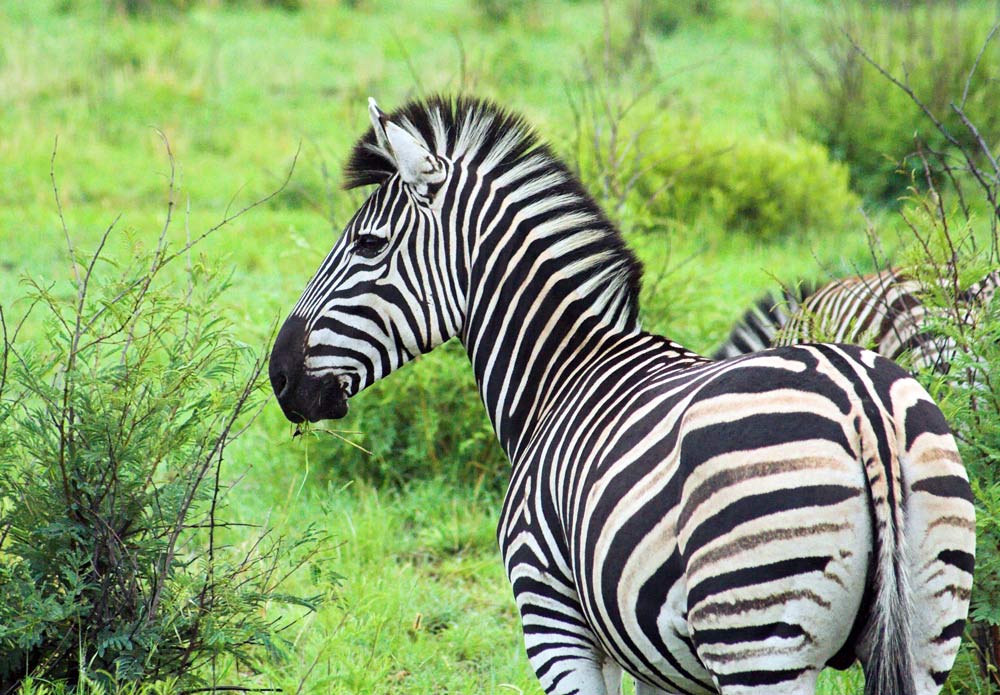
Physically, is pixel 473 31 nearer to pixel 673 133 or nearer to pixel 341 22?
pixel 341 22

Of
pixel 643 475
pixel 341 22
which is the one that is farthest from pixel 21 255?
pixel 341 22

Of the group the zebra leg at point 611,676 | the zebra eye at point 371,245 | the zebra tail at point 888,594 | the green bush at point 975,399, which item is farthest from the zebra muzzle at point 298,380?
the green bush at point 975,399

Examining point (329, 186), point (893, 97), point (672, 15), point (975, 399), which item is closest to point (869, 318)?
point (975, 399)

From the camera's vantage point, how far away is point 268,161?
11.4 m

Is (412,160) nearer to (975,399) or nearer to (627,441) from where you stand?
(627,441)

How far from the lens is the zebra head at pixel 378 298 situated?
9.91 feet

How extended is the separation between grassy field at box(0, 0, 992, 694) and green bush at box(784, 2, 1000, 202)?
756 mm

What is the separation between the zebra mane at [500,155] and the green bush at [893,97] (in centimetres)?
805

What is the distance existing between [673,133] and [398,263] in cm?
682

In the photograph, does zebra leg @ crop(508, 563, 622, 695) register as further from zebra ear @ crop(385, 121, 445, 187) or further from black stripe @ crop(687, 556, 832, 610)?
zebra ear @ crop(385, 121, 445, 187)

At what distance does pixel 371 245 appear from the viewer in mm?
3057

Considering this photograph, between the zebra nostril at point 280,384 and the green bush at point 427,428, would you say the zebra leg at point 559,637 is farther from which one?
the green bush at point 427,428

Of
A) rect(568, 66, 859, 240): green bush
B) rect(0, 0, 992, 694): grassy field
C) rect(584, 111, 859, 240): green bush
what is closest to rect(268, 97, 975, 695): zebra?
rect(0, 0, 992, 694): grassy field

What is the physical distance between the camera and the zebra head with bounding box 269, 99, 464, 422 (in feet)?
9.91
